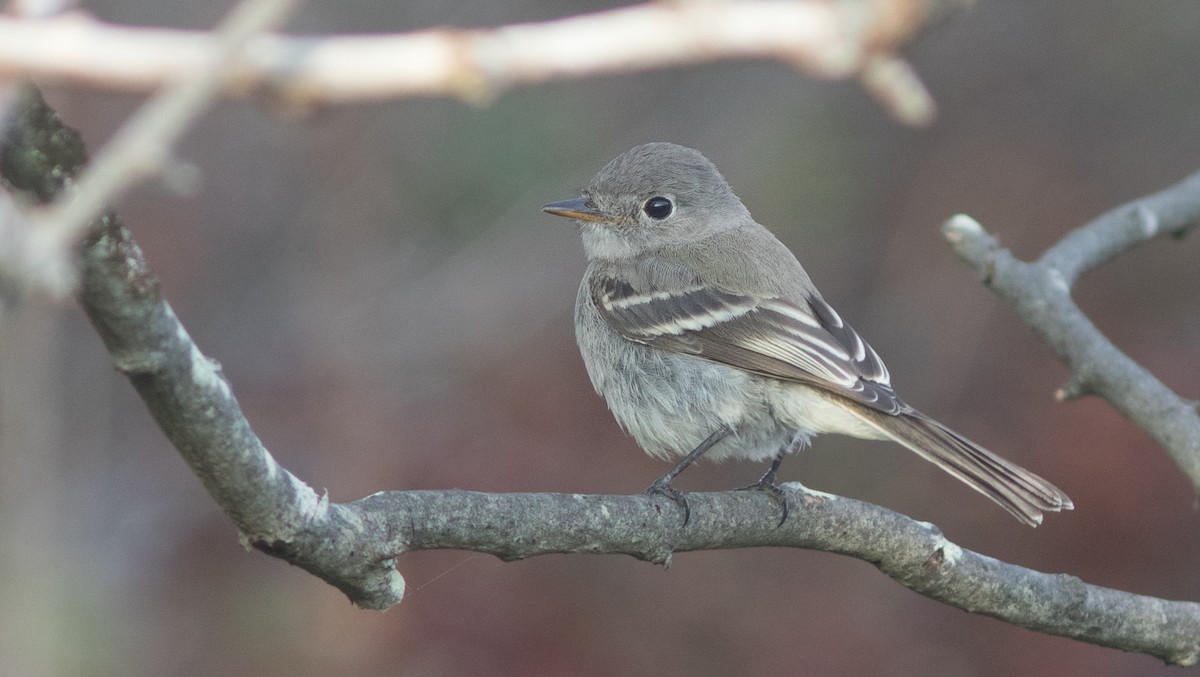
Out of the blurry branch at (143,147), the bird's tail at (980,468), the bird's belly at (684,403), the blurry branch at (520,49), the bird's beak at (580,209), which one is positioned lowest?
the blurry branch at (143,147)

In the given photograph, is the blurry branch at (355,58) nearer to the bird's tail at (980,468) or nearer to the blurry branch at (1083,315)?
the bird's tail at (980,468)

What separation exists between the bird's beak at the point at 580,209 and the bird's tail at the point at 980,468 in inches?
63.7

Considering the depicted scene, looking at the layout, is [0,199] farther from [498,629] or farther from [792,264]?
[498,629]

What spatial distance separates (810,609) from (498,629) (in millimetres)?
1963

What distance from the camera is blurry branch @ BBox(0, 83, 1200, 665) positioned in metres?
1.76

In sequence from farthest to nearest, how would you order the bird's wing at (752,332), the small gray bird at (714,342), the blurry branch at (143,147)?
1. the bird's wing at (752,332)
2. the small gray bird at (714,342)
3. the blurry branch at (143,147)

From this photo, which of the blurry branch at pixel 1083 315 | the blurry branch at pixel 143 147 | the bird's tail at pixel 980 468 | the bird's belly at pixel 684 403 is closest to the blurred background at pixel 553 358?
the blurry branch at pixel 1083 315

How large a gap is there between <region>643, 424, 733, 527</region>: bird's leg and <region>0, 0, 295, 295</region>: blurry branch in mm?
2250

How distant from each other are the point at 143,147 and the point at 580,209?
13.1 feet

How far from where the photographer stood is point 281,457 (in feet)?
27.2

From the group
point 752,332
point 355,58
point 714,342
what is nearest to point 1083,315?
point 752,332

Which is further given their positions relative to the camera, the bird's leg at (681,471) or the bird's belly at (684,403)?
the bird's belly at (684,403)

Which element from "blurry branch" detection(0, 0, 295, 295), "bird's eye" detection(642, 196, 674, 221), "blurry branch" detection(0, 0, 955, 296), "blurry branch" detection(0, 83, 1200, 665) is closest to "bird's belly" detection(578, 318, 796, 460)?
"bird's eye" detection(642, 196, 674, 221)

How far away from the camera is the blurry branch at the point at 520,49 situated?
1225mm
